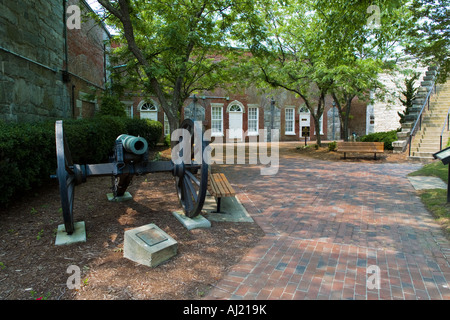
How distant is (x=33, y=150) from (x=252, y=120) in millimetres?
20262

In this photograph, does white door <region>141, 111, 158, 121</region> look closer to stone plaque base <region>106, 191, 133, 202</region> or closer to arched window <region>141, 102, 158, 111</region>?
arched window <region>141, 102, 158, 111</region>

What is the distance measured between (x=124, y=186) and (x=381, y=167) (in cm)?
792

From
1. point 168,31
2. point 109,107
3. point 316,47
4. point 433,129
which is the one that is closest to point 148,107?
point 109,107

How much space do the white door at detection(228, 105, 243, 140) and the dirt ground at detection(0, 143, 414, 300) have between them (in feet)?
60.3

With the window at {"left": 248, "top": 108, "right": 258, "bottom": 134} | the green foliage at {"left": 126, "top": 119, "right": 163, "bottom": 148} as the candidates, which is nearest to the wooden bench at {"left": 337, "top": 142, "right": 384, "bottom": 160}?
the green foliage at {"left": 126, "top": 119, "right": 163, "bottom": 148}

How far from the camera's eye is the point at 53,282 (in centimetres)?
264

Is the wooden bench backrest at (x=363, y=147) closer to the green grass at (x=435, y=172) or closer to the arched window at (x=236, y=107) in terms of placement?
the green grass at (x=435, y=172)

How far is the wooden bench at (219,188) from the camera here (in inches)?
177

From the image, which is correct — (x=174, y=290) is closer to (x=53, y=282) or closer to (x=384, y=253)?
(x=53, y=282)

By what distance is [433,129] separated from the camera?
12055 millimetres

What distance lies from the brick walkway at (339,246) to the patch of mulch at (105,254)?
280 mm

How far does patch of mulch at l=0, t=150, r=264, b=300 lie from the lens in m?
2.57

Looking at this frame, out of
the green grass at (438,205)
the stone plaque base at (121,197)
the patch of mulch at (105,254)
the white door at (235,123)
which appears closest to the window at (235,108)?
the white door at (235,123)

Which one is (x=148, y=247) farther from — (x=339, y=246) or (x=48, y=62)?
(x=48, y=62)
